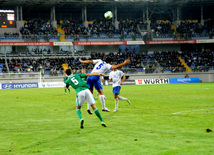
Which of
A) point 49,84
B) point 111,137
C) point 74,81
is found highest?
point 74,81

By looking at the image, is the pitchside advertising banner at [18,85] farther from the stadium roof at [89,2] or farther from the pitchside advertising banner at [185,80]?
the pitchside advertising banner at [185,80]

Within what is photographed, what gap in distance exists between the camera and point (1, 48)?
59750 mm

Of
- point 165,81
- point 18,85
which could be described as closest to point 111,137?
point 18,85

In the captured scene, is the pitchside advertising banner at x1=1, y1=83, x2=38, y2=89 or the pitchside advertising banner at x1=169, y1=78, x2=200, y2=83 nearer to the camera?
the pitchside advertising banner at x1=1, y1=83, x2=38, y2=89

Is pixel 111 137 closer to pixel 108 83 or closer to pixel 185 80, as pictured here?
pixel 108 83

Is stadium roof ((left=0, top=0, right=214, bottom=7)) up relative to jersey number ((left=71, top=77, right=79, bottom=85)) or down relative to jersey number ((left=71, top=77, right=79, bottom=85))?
up

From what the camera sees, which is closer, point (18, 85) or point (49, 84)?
point (18, 85)

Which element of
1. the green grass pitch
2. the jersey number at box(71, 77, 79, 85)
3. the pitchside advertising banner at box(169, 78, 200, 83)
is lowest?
the pitchside advertising banner at box(169, 78, 200, 83)

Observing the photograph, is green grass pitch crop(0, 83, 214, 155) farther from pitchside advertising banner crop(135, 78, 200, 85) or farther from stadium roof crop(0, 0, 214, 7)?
stadium roof crop(0, 0, 214, 7)

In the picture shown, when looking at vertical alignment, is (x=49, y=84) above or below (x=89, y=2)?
below

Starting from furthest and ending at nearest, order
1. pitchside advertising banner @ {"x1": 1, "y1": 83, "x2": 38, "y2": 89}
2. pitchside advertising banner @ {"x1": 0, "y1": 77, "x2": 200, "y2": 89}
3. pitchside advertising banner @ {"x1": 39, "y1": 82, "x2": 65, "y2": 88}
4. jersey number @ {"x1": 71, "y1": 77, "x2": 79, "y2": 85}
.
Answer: pitchside advertising banner @ {"x1": 39, "y1": 82, "x2": 65, "y2": 88} < pitchside advertising banner @ {"x1": 0, "y1": 77, "x2": 200, "y2": 89} < pitchside advertising banner @ {"x1": 1, "y1": 83, "x2": 38, "y2": 89} < jersey number @ {"x1": 71, "y1": 77, "x2": 79, "y2": 85}

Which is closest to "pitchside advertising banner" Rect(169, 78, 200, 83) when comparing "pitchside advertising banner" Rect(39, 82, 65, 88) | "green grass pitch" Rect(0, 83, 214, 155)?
"pitchside advertising banner" Rect(39, 82, 65, 88)

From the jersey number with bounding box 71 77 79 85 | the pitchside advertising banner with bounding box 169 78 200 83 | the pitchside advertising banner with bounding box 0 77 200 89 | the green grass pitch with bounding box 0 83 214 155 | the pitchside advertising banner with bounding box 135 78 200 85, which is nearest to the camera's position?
the green grass pitch with bounding box 0 83 214 155

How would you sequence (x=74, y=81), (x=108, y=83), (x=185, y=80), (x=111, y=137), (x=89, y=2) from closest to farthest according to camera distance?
(x=111, y=137) → (x=74, y=81) → (x=108, y=83) → (x=185, y=80) → (x=89, y=2)
